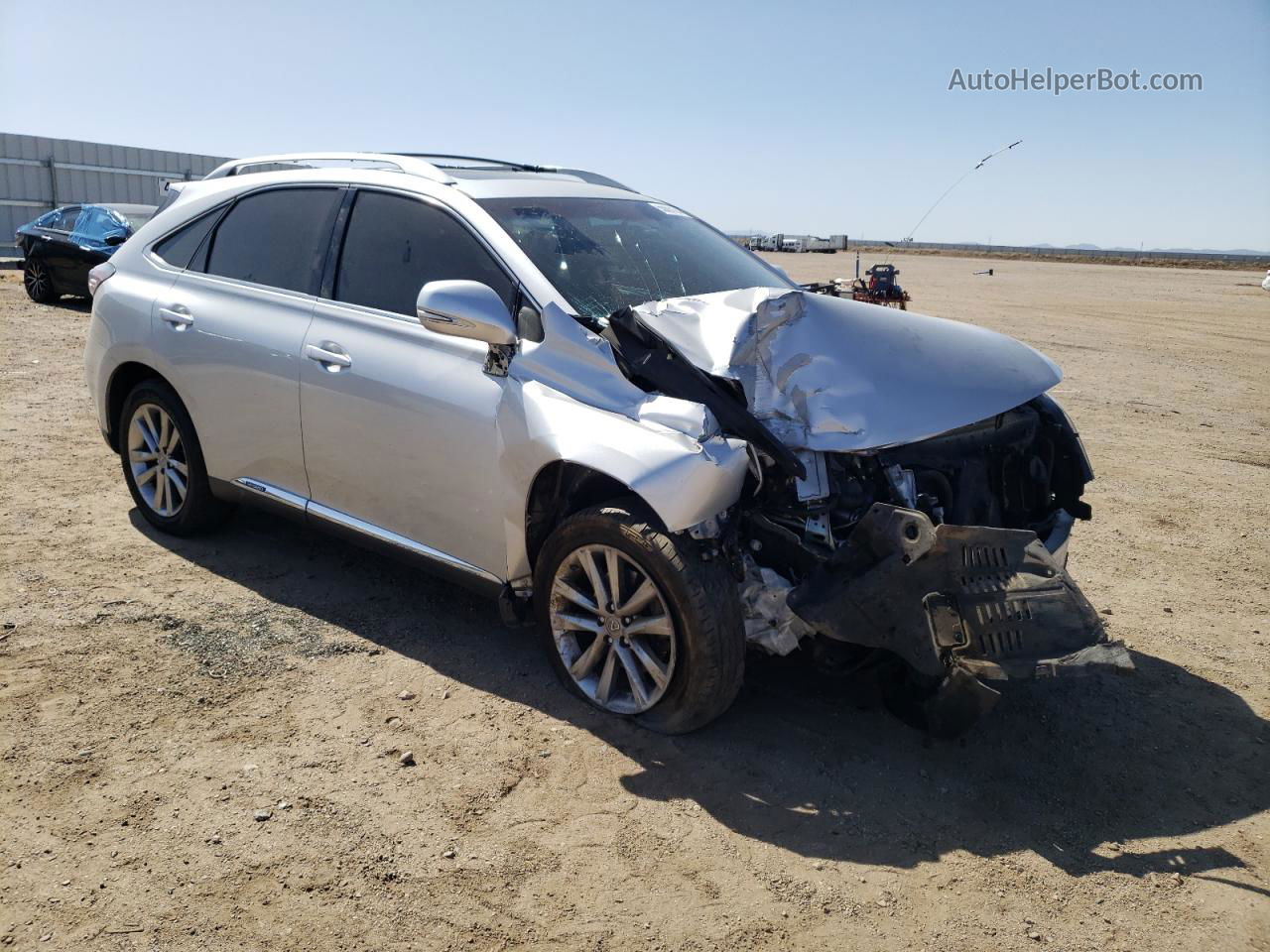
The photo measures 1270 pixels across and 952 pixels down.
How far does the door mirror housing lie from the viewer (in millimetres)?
3580

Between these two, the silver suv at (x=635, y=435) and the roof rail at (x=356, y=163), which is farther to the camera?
the roof rail at (x=356, y=163)

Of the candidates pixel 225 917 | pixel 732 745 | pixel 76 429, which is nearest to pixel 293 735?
pixel 225 917

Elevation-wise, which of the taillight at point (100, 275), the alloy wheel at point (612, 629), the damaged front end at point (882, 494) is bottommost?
the alloy wheel at point (612, 629)

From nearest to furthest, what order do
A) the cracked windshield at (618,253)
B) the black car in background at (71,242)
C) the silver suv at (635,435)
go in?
the silver suv at (635,435) → the cracked windshield at (618,253) → the black car in background at (71,242)

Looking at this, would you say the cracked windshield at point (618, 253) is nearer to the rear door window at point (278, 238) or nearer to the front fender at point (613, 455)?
the front fender at point (613, 455)

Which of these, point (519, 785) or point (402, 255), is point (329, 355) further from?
point (519, 785)

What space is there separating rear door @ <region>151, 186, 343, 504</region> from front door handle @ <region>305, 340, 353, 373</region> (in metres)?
0.10

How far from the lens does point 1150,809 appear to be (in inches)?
129

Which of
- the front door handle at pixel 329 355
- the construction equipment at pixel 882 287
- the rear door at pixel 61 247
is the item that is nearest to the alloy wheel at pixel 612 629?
the front door handle at pixel 329 355

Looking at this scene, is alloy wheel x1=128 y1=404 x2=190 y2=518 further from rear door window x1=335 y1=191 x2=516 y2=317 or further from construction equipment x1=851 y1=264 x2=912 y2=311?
construction equipment x1=851 y1=264 x2=912 y2=311

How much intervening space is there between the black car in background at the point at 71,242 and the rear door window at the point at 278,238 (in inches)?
452

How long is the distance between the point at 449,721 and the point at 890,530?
174cm

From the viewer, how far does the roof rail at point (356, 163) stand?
4.34m

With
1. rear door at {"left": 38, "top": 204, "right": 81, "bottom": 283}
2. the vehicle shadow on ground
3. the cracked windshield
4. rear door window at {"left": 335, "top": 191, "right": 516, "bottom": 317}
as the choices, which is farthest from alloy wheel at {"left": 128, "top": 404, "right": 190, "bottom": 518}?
rear door at {"left": 38, "top": 204, "right": 81, "bottom": 283}
